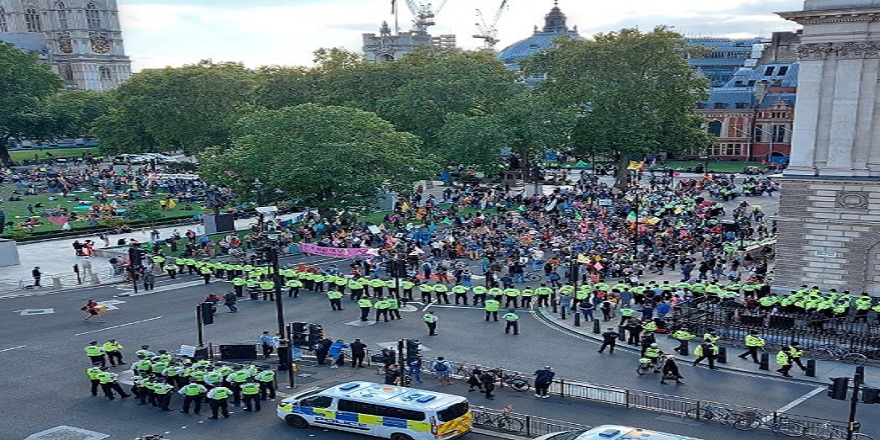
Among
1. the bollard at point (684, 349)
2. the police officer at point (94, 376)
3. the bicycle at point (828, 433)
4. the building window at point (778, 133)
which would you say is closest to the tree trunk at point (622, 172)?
the building window at point (778, 133)

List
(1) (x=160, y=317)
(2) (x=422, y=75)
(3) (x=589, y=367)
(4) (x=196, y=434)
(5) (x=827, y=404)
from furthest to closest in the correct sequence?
(2) (x=422, y=75), (1) (x=160, y=317), (3) (x=589, y=367), (5) (x=827, y=404), (4) (x=196, y=434)

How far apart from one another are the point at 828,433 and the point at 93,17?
625 feet

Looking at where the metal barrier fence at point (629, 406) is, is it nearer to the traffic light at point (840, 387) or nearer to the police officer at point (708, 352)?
the traffic light at point (840, 387)

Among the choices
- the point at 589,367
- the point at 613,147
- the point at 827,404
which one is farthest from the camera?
the point at 613,147

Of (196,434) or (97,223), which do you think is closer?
(196,434)

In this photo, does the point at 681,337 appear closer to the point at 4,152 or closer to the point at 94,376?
the point at 94,376

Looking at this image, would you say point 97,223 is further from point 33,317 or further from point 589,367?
point 589,367

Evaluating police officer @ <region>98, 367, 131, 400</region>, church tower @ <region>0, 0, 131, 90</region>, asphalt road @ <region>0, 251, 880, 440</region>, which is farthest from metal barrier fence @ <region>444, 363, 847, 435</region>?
church tower @ <region>0, 0, 131, 90</region>

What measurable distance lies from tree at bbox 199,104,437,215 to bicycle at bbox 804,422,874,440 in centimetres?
3676

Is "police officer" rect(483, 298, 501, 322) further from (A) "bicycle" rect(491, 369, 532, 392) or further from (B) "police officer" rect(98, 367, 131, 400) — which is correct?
(B) "police officer" rect(98, 367, 131, 400)

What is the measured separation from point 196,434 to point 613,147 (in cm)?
5954

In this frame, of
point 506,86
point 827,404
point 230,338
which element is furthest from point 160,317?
point 506,86

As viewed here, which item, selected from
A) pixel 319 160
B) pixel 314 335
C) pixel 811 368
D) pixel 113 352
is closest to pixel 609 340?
pixel 811 368

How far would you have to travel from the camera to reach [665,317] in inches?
1282
